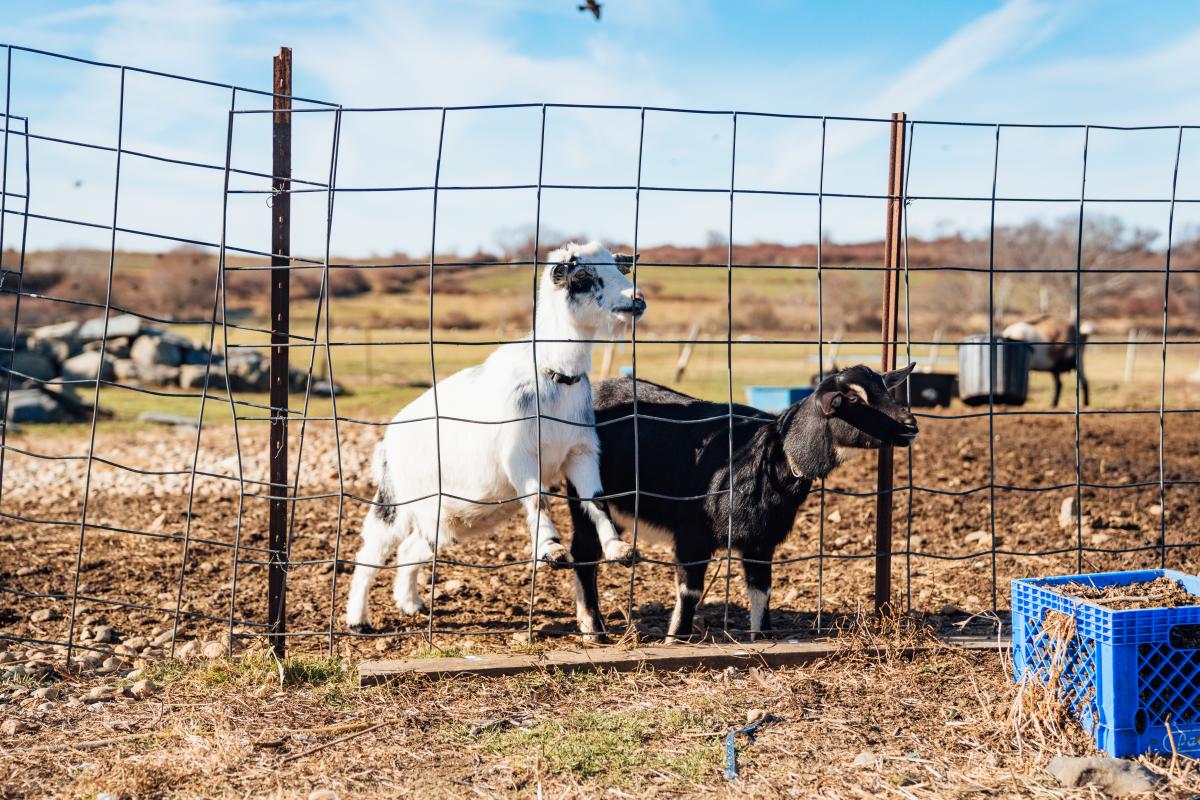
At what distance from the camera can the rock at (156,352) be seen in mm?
24766

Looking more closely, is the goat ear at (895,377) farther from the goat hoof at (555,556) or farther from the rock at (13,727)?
the rock at (13,727)

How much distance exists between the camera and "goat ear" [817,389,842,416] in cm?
538

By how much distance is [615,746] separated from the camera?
4109 mm

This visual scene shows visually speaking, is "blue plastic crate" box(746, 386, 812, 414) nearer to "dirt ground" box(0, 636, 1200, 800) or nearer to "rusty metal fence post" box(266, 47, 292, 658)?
"dirt ground" box(0, 636, 1200, 800)

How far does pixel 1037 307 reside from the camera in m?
55.6

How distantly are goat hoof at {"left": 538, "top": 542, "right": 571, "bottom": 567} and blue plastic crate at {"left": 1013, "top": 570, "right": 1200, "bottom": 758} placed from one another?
222cm

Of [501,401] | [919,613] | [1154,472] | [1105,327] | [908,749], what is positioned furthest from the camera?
[1105,327]

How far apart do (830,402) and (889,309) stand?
69 cm

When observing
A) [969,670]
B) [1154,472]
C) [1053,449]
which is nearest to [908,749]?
[969,670]

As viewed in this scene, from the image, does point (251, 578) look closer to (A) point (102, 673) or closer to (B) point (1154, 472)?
(A) point (102, 673)

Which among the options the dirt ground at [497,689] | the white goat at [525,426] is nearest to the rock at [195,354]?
the dirt ground at [497,689]

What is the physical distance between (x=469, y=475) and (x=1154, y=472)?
8473 millimetres

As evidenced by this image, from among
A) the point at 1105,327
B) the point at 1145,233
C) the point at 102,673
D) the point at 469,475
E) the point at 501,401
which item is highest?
the point at 1145,233

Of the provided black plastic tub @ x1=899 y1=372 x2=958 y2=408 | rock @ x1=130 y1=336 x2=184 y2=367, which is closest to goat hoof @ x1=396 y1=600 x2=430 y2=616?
black plastic tub @ x1=899 y1=372 x2=958 y2=408
